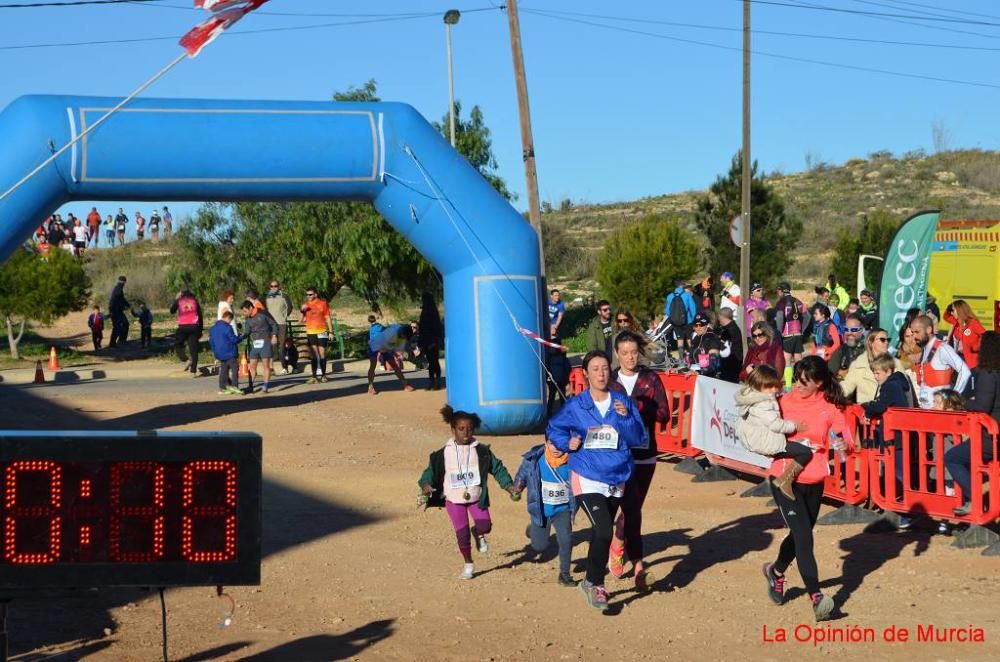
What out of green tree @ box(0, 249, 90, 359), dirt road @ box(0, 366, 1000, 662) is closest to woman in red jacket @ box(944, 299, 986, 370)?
dirt road @ box(0, 366, 1000, 662)

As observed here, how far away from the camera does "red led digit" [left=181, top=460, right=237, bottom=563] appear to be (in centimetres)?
649

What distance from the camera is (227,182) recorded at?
631 inches

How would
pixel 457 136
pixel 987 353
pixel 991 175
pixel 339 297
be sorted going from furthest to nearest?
pixel 991 175 → pixel 339 297 → pixel 457 136 → pixel 987 353

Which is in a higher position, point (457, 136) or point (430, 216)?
point (457, 136)

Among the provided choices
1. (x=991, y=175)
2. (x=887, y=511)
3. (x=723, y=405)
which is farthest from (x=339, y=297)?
(x=991, y=175)

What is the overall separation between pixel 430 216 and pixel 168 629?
360 inches

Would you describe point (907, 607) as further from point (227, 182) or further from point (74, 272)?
point (74, 272)

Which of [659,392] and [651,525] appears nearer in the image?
[659,392]

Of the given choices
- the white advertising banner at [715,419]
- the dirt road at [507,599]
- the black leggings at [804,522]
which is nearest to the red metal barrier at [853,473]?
the dirt road at [507,599]

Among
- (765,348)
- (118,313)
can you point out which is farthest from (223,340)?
(118,313)

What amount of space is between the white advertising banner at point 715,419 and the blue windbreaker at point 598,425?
197 inches

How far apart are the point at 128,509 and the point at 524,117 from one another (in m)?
18.6

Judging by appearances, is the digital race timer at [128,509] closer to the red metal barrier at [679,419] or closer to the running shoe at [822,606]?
the running shoe at [822,606]

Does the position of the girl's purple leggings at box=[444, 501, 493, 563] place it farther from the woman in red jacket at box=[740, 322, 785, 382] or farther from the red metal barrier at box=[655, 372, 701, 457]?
the red metal barrier at box=[655, 372, 701, 457]
